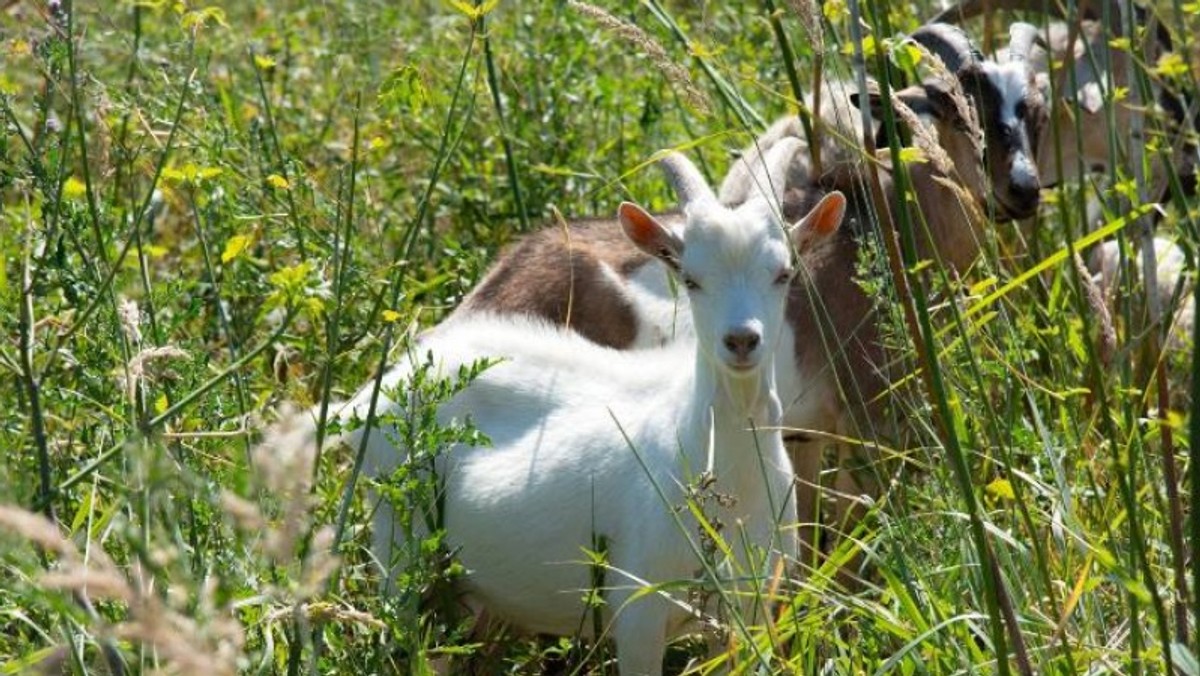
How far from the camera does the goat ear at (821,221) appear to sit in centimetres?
400

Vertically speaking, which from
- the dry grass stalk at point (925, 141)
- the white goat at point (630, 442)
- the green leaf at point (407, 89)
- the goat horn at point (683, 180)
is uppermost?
the green leaf at point (407, 89)

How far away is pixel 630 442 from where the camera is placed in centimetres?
369

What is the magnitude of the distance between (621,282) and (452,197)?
0.81m

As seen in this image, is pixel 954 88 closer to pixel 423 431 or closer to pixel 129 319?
pixel 423 431

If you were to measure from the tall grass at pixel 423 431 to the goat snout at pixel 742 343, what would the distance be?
262 millimetres

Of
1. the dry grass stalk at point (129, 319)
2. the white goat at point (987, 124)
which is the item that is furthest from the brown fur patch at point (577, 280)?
the dry grass stalk at point (129, 319)

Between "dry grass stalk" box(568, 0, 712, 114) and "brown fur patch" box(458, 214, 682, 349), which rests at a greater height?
"dry grass stalk" box(568, 0, 712, 114)

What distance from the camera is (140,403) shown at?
312 centimetres

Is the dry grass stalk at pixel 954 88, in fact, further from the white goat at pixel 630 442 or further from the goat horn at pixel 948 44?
the goat horn at pixel 948 44

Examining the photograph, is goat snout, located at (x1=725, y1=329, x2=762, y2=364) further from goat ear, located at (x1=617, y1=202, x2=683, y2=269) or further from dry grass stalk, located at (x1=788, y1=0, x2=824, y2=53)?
dry grass stalk, located at (x1=788, y1=0, x2=824, y2=53)

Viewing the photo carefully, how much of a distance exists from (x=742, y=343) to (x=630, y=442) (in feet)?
0.95

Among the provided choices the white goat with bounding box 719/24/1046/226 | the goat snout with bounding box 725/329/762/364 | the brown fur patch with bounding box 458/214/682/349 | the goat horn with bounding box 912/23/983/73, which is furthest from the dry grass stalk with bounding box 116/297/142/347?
the goat horn with bounding box 912/23/983/73

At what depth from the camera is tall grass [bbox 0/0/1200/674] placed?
2.45 meters

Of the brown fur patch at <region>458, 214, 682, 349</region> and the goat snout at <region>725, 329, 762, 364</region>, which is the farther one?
the brown fur patch at <region>458, 214, 682, 349</region>
